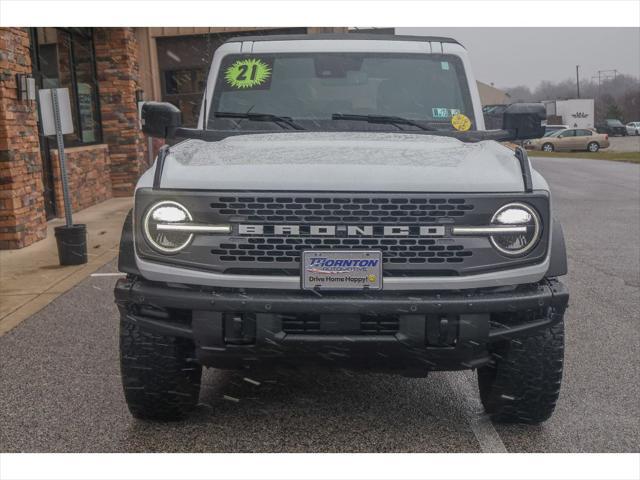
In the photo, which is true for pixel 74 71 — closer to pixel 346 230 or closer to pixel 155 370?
pixel 155 370

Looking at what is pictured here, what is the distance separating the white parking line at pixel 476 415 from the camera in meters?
3.67

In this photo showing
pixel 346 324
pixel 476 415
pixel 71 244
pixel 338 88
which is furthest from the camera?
pixel 71 244

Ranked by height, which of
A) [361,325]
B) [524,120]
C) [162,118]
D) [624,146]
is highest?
[162,118]

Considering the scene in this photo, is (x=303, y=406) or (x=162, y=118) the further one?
(x=162, y=118)

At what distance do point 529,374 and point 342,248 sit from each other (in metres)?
1.09

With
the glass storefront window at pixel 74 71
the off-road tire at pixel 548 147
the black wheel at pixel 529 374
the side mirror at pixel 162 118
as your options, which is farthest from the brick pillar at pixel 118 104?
the off-road tire at pixel 548 147

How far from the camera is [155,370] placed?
12.0 feet

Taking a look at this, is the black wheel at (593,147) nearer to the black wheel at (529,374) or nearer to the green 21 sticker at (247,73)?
the green 21 sticker at (247,73)

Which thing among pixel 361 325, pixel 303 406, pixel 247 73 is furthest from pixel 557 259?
pixel 247 73

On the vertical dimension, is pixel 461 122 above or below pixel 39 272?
above

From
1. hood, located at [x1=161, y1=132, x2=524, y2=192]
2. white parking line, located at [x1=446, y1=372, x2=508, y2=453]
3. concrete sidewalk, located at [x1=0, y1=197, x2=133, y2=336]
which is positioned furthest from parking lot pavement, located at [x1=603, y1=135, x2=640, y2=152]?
hood, located at [x1=161, y1=132, x2=524, y2=192]

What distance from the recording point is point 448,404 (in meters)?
4.27

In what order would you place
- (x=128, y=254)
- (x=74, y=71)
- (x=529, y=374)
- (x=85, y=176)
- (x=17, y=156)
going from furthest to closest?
(x=74, y=71) → (x=85, y=176) → (x=17, y=156) → (x=529, y=374) → (x=128, y=254)

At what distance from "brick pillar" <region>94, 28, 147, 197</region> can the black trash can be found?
8.38 m
